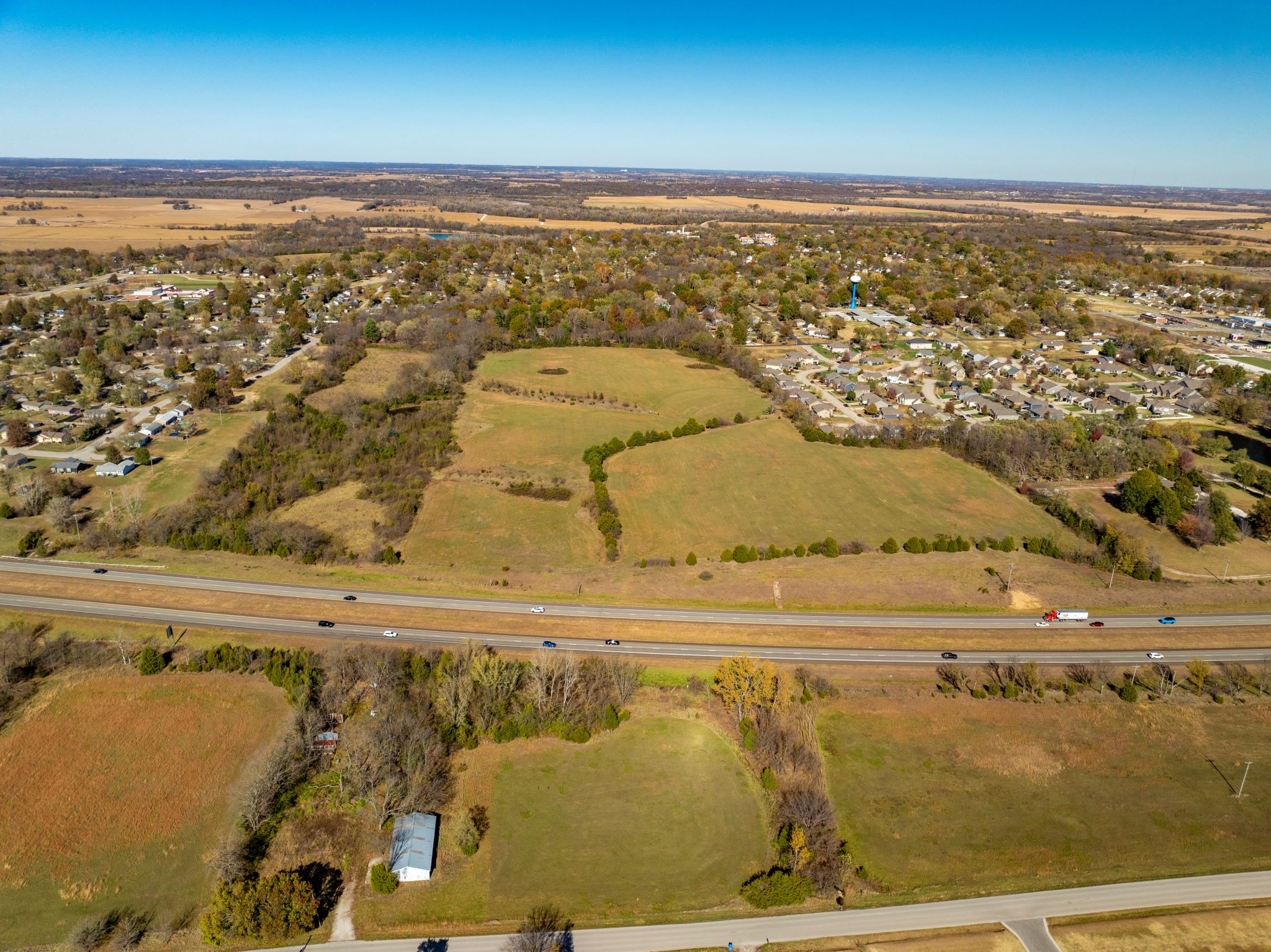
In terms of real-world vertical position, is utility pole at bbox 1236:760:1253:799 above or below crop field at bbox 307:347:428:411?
below

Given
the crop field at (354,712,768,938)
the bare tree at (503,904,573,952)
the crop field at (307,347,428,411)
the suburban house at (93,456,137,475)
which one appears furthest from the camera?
the crop field at (307,347,428,411)

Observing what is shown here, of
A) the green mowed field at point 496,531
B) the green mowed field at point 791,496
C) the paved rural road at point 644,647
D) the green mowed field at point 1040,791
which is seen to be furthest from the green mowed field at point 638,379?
the green mowed field at point 1040,791

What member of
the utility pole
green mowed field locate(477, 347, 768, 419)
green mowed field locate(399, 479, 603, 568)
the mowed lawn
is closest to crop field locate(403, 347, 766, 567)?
green mowed field locate(399, 479, 603, 568)

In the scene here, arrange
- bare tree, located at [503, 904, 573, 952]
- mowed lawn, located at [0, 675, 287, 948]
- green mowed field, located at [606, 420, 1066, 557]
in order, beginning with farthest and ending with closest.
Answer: green mowed field, located at [606, 420, 1066, 557]
mowed lawn, located at [0, 675, 287, 948]
bare tree, located at [503, 904, 573, 952]

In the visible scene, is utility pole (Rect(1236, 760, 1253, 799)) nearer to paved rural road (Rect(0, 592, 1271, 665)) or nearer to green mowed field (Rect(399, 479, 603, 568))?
paved rural road (Rect(0, 592, 1271, 665))

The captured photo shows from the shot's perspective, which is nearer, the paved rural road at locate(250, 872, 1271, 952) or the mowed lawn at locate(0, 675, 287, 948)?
the paved rural road at locate(250, 872, 1271, 952)

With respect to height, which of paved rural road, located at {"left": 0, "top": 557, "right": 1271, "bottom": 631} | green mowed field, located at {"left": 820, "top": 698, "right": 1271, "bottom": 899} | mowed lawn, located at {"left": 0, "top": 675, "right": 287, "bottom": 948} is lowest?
green mowed field, located at {"left": 820, "top": 698, "right": 1271, "bottom": 899}

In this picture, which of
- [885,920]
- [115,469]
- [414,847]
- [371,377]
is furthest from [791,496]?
[115,469]

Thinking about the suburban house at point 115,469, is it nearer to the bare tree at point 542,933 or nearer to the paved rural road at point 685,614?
the paved rural road at point 685,614
